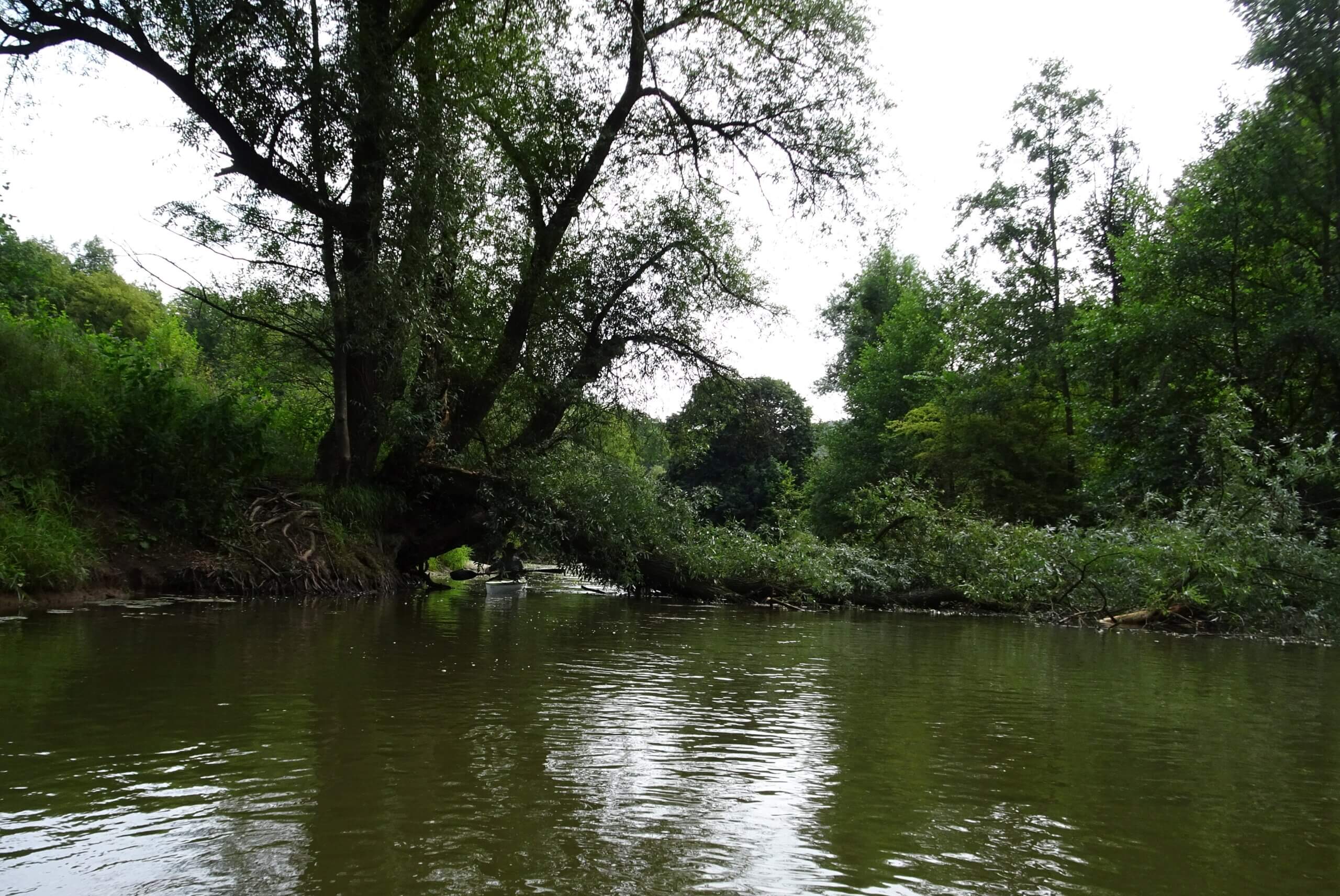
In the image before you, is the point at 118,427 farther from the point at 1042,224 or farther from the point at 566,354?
the point at 1042,224

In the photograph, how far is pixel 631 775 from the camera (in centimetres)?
340

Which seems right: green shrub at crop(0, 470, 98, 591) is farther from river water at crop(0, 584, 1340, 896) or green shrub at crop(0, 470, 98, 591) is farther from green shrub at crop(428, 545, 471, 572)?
green shrub at crop(428, 545, 471, 572)

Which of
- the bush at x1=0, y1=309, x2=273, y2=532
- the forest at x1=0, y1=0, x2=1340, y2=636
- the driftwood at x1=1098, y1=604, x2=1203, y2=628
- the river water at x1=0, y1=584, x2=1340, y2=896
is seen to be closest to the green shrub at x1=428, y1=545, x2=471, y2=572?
the forest at x1=0, y1=0, x2=1340, y2=636

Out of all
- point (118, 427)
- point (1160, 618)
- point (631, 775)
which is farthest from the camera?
point (1160, 618)

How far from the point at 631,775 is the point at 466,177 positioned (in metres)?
12.0

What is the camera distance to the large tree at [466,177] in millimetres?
12227

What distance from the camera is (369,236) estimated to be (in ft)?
41.8

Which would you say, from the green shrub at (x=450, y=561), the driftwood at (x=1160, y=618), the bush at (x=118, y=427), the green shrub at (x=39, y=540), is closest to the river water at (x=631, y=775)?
the green shrub at (x=39, y=540)

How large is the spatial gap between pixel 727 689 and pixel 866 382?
113ft

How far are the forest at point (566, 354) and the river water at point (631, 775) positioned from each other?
18.7 feet

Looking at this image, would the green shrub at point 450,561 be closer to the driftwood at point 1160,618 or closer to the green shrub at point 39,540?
the green shrub at point 39,540

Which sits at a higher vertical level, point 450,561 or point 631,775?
point 450,561

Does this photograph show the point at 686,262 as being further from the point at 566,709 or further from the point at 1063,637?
the point at 566,709

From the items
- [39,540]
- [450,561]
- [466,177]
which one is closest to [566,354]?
[466,177]
